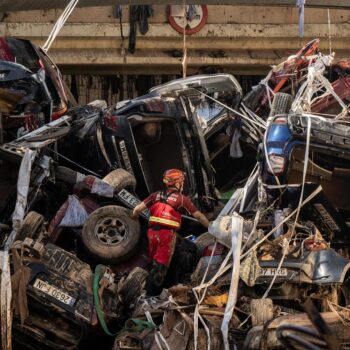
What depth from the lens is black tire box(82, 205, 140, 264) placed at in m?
12.0

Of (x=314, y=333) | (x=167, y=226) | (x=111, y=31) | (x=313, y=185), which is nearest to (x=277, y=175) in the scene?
(x=313, y=185)

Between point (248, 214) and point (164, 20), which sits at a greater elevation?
point (164, 20)

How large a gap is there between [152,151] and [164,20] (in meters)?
11.7

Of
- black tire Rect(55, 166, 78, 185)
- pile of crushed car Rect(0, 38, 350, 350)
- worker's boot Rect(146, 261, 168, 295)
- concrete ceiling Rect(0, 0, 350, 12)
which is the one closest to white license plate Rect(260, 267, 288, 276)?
pile of crushed car Rect(0, 38, 350, 350)

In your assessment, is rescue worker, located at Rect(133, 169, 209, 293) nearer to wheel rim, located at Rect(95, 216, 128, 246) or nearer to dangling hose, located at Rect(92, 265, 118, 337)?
wheel rim, located at Rect(95, 216, 128, 246)

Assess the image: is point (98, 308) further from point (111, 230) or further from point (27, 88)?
point (27, 88)

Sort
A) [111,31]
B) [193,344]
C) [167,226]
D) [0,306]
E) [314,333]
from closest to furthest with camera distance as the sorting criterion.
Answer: [314,333], [193,344], [0,306], [167,226], [111,31]

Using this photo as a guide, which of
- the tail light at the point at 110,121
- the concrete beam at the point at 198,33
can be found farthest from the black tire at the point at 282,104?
the concrete beam at the point at 198,33

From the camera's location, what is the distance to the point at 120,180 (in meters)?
12.8

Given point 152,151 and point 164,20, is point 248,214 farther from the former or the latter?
point 164,20

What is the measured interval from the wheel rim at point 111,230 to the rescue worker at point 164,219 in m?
0.21

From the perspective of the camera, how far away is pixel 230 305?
32.1 feet

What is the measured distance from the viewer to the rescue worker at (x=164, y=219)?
1182cm

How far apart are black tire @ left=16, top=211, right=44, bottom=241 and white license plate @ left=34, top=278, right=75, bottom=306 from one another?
1.06 m
